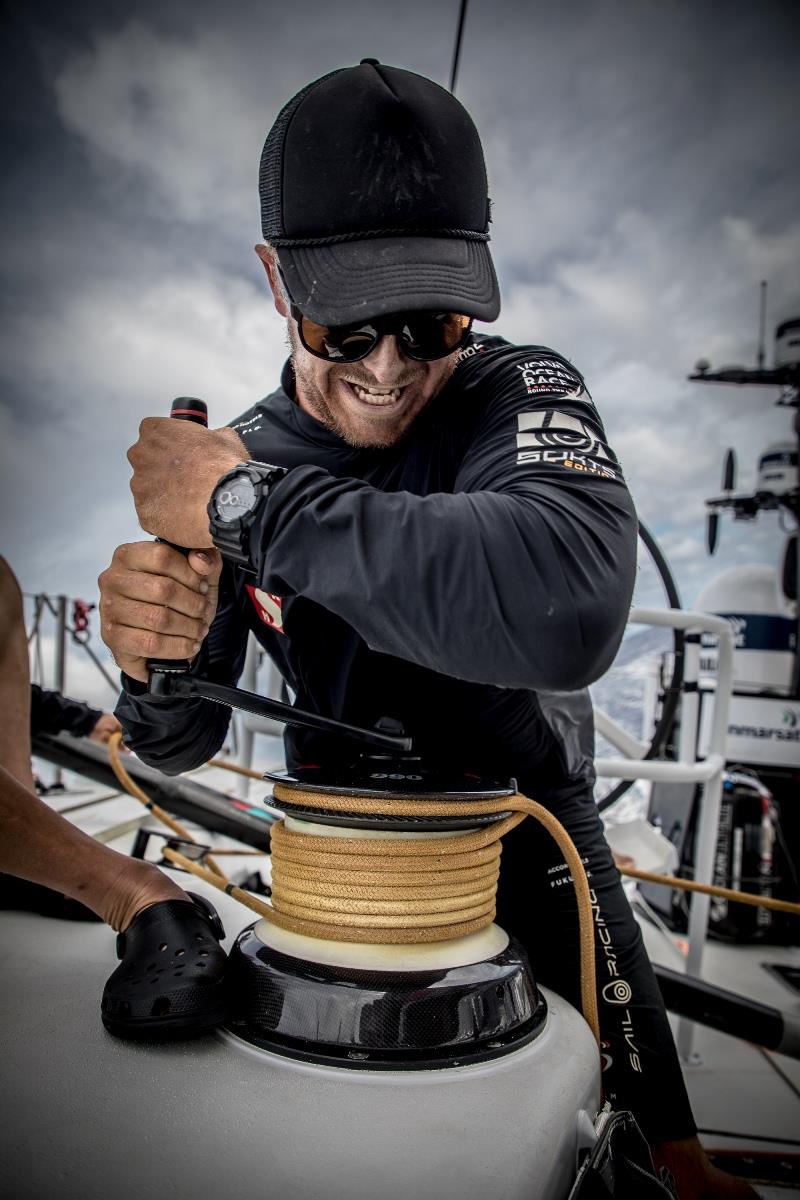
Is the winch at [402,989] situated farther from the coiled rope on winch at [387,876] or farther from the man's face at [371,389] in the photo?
the man's face at [371,389]

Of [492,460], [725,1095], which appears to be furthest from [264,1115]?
[725,1095]

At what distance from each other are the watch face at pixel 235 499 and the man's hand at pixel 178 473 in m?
0.03

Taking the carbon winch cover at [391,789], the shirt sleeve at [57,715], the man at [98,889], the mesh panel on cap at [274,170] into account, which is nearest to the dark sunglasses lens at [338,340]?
the mesh panel on cap at [274,170]

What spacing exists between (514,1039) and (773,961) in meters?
2.99

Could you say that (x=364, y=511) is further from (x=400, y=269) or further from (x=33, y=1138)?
(x=33, y=1138)

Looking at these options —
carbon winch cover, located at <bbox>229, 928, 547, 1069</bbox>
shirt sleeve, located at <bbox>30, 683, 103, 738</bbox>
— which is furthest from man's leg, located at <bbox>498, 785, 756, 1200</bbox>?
shirt sleeve, located at <bbox>30, 683, 103, 738</bbox>

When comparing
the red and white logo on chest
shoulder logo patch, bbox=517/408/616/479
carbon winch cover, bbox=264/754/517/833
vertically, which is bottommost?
carbon winch cover, bbox=264/754/517/833

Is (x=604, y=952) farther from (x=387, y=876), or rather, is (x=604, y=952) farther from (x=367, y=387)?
(x=367, y=387)

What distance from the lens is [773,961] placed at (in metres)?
3.28

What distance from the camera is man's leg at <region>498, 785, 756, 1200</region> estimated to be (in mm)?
1203

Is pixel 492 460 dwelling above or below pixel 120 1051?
above

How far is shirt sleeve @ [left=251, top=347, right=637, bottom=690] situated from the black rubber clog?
0.41m

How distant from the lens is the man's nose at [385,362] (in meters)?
1.11

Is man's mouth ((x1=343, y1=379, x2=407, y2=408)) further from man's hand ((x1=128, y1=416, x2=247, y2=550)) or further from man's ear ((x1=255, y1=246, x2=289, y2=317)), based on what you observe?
man's hand ((x1=128, y1=416, x2=247, y2=550))
